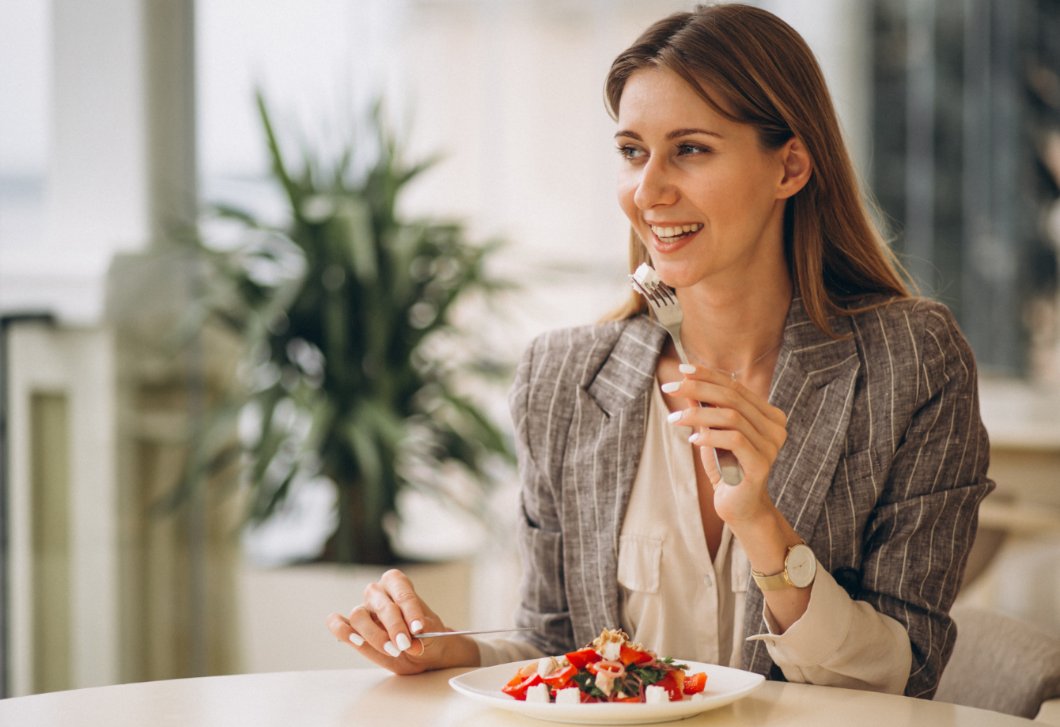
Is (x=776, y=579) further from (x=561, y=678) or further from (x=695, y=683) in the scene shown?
(x=561, y=678)

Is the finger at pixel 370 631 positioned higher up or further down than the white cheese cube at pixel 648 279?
further down

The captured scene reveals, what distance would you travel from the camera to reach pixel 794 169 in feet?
4.75

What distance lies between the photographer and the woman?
1.24m

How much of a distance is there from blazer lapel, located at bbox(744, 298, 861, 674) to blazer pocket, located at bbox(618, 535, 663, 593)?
0.14 meters

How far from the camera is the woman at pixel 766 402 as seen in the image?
1.24 metres

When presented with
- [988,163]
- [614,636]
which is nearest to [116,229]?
[614,636]

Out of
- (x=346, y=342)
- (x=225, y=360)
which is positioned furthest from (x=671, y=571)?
(x=225, y=360)

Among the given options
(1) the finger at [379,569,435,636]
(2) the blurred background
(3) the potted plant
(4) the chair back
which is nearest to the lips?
(1) the finger at [379,569,435,636]

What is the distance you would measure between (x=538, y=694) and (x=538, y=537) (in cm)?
55

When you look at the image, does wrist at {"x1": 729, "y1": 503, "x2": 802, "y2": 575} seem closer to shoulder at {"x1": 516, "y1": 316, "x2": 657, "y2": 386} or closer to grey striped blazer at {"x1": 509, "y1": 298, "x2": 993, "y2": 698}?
grey striped blazer at {"x1": 509, "y1": 298, "x2": 993, "y2": 698}

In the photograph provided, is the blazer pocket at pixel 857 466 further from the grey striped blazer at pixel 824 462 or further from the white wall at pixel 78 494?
the white wall at pixel 78 494

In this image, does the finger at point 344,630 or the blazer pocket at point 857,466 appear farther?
the blazer pocket at point 857,466

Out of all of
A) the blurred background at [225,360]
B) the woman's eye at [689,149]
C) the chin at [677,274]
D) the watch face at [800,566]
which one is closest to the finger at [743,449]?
the watch face at [800,566]

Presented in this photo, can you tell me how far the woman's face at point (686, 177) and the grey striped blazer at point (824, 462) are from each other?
0.62 ft
